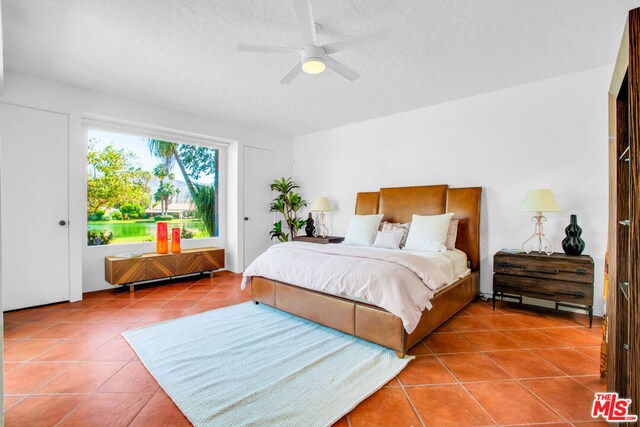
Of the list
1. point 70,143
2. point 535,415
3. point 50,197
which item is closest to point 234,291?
point 50,197

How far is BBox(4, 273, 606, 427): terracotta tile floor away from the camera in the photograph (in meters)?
1.74

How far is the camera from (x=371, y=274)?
250 centimetres

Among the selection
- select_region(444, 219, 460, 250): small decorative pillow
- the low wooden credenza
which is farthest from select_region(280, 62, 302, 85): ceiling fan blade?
the low wooden credenza

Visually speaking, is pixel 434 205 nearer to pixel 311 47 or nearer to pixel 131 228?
pixel 311 47

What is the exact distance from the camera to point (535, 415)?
5.68 feet

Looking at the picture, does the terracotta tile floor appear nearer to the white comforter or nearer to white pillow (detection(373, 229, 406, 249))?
the white comforter

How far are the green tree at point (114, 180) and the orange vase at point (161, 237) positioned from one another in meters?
0.49

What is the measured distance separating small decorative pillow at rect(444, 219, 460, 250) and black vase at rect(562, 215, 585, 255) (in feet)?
3.61

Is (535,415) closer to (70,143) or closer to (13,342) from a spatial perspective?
(13,342)

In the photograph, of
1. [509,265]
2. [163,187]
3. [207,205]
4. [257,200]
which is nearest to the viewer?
[509,265]

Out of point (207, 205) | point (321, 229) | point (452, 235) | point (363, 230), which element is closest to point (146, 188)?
point (207, 205)

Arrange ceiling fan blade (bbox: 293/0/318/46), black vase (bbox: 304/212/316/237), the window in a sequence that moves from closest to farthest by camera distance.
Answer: ceiling fan blade (bbox: 293/0/318/46) → the window → black vase (bbox: 304/212/316/237)

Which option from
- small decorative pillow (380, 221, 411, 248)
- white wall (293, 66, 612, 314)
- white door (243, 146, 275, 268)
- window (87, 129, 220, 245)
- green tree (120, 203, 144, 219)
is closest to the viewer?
white wall (293, 66, 612, 314)

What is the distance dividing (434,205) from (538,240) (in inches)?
50.2
